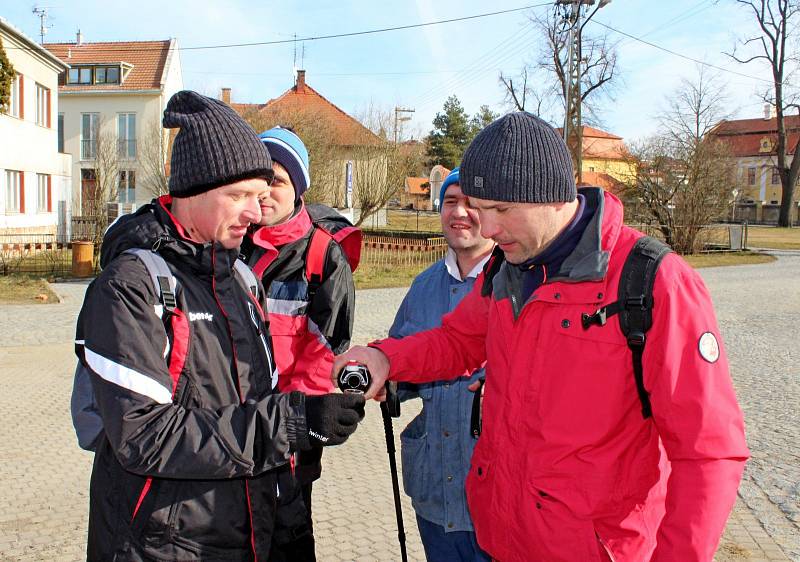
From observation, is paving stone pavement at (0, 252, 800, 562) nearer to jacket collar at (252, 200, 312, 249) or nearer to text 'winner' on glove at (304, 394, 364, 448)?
jacket collar at (252, 200, 312, 249)

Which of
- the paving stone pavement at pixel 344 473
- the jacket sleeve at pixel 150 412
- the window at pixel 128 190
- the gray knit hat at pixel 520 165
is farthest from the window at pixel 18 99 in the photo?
the gray knit hat at pixel 520 165

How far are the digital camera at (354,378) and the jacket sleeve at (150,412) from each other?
1.77 feet

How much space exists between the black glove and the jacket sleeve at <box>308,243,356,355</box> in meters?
1.01

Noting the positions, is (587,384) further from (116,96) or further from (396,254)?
(116,96)

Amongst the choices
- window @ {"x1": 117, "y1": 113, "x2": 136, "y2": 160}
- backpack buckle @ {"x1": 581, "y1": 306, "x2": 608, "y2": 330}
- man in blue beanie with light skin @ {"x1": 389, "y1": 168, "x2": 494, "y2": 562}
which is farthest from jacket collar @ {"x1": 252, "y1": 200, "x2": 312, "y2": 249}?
window @ {"x1": 117, "y1": 113, "x2": 136, "y2": 160}

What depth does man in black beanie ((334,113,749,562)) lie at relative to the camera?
5.72ft

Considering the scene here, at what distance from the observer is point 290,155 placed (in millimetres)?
3314

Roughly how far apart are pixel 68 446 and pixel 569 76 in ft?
84.7

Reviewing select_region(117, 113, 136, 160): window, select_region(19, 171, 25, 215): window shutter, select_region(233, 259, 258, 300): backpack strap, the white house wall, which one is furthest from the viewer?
select_region(117, 113, 136, 160): window

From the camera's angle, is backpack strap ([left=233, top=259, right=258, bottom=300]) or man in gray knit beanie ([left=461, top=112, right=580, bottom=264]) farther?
backpack strap ([left=233, top=259, right=258, bottom=300])

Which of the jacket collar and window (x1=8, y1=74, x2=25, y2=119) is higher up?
window (x1=8, y1=74, x2=25, y2=119)

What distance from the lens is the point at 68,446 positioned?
20.3 feet

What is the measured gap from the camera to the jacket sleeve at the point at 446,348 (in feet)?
8.49

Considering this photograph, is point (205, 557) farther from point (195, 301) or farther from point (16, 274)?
point (16, 274)
